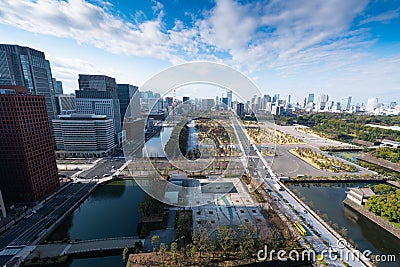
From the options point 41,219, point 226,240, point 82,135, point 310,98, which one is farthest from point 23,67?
point 310,98

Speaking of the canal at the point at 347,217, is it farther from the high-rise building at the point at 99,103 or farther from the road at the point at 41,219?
the high-rise building at the point at 99,103

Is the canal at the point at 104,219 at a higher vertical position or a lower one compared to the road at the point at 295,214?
lower

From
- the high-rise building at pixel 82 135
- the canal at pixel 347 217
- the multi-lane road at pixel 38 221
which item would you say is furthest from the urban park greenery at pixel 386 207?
the high-rise building at pixel 82 135

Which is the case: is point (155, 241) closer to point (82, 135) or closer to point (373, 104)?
point (82, 135)

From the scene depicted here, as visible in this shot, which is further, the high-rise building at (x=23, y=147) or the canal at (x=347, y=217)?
the high-rise building at (x=23, y=147)

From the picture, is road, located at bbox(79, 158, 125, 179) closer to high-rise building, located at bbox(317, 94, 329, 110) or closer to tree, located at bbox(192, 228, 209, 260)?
tree, located at bbox(192, 228, 209, 260)

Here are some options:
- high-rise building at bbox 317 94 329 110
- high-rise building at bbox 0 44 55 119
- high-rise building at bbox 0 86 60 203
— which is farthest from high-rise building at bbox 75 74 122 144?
high-rise building at bbox 317 94 329 110
